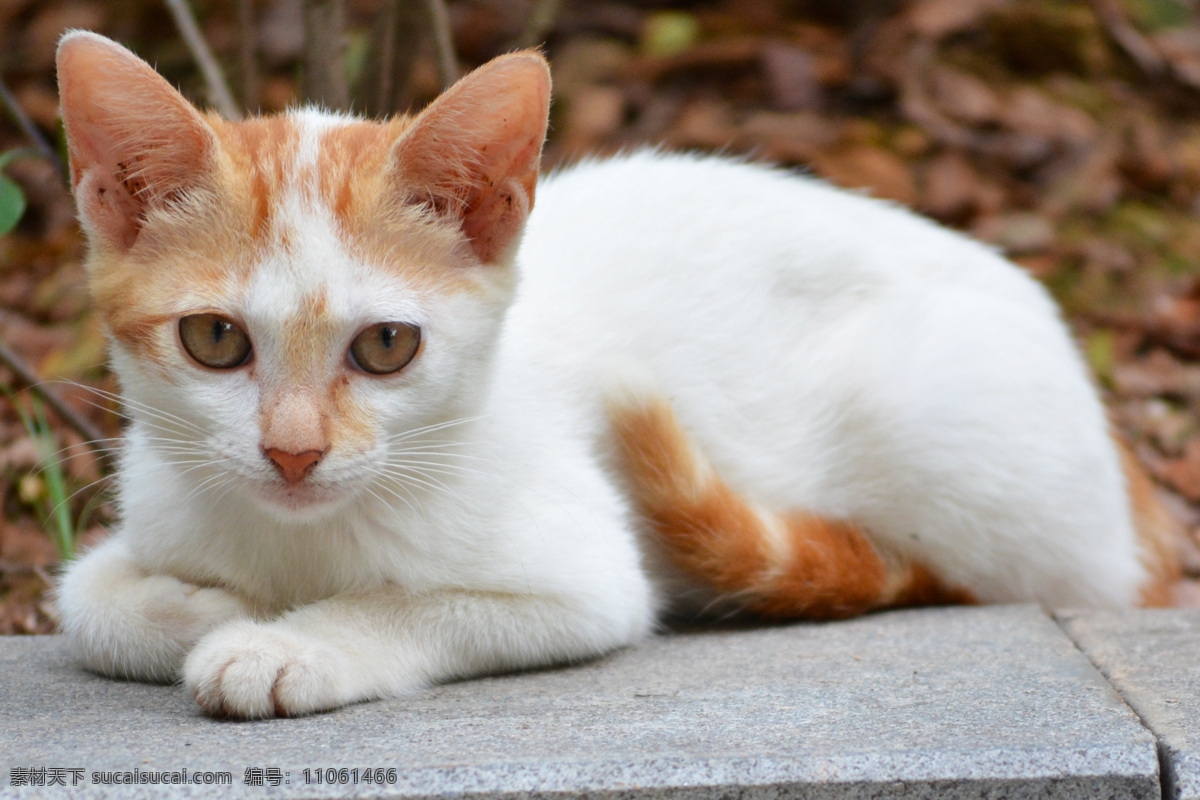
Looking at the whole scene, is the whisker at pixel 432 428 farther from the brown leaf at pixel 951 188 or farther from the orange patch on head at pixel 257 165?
the brown leaf at pixel 951 188

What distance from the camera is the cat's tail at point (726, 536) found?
6.59ft

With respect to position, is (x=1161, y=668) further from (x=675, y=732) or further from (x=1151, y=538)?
(x=1151, y=538)

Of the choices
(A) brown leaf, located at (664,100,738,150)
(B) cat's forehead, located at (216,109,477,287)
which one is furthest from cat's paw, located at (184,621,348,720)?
(A) brown leaf, located at (664,100,738,150)

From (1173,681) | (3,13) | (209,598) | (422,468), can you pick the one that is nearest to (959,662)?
(1173,681)

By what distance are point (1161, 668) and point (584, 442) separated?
95 centimetres

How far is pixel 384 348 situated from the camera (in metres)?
1.54

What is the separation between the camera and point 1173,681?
163 centimetres

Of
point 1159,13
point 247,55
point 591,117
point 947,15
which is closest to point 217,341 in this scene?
point 247,55

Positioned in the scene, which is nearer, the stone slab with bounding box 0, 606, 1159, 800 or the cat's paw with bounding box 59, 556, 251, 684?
the stone slab with bounding box 0, 606, 1159, 800

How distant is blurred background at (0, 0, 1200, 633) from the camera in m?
4.09

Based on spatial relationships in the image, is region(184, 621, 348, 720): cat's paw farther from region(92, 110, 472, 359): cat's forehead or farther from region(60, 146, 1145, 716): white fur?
region(92, 110, 472, 359): cat's forehead

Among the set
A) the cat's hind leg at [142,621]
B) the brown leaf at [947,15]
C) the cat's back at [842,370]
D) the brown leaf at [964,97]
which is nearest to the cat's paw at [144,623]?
the cat's hind leg at [142,621]

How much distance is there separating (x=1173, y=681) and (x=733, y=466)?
0.84m

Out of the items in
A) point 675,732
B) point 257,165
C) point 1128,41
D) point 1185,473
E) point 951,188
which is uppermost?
point 1128,41
